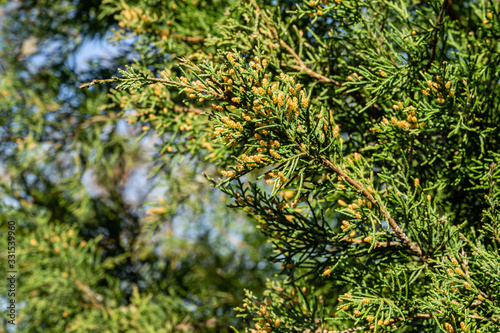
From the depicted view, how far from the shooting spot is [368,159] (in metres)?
1.65

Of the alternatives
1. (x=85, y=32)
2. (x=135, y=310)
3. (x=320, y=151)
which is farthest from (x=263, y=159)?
(x=85, y=32)

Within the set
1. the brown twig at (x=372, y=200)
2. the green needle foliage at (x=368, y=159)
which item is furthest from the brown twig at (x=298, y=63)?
the brown twig at (x=372, y=200)

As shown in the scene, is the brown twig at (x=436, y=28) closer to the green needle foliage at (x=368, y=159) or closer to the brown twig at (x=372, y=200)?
the green needle foliage at (x=368, y=159)

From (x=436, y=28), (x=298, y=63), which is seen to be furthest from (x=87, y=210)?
(x=436, y=28)

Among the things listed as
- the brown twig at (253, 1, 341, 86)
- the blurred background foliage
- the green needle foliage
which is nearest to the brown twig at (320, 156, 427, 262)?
the green needle foliage

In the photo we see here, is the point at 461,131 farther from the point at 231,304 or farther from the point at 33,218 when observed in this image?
the point at 33,218

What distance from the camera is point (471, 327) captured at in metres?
1.34

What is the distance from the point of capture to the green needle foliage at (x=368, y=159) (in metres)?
1.26

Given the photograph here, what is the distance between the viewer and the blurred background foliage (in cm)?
305

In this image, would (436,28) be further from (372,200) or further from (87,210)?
(87,210)

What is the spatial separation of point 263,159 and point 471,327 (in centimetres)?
92

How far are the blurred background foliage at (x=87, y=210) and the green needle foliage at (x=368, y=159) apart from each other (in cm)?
94

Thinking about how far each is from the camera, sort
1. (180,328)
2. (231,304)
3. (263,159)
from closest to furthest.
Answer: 1. (263,159)
2. (180,328)
3. (231,304)

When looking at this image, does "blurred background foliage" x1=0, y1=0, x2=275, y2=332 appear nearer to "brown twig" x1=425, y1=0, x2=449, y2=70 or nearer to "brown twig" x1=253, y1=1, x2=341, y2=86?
"brown twig" x1=253, y1=1, x2=341, y2=86
